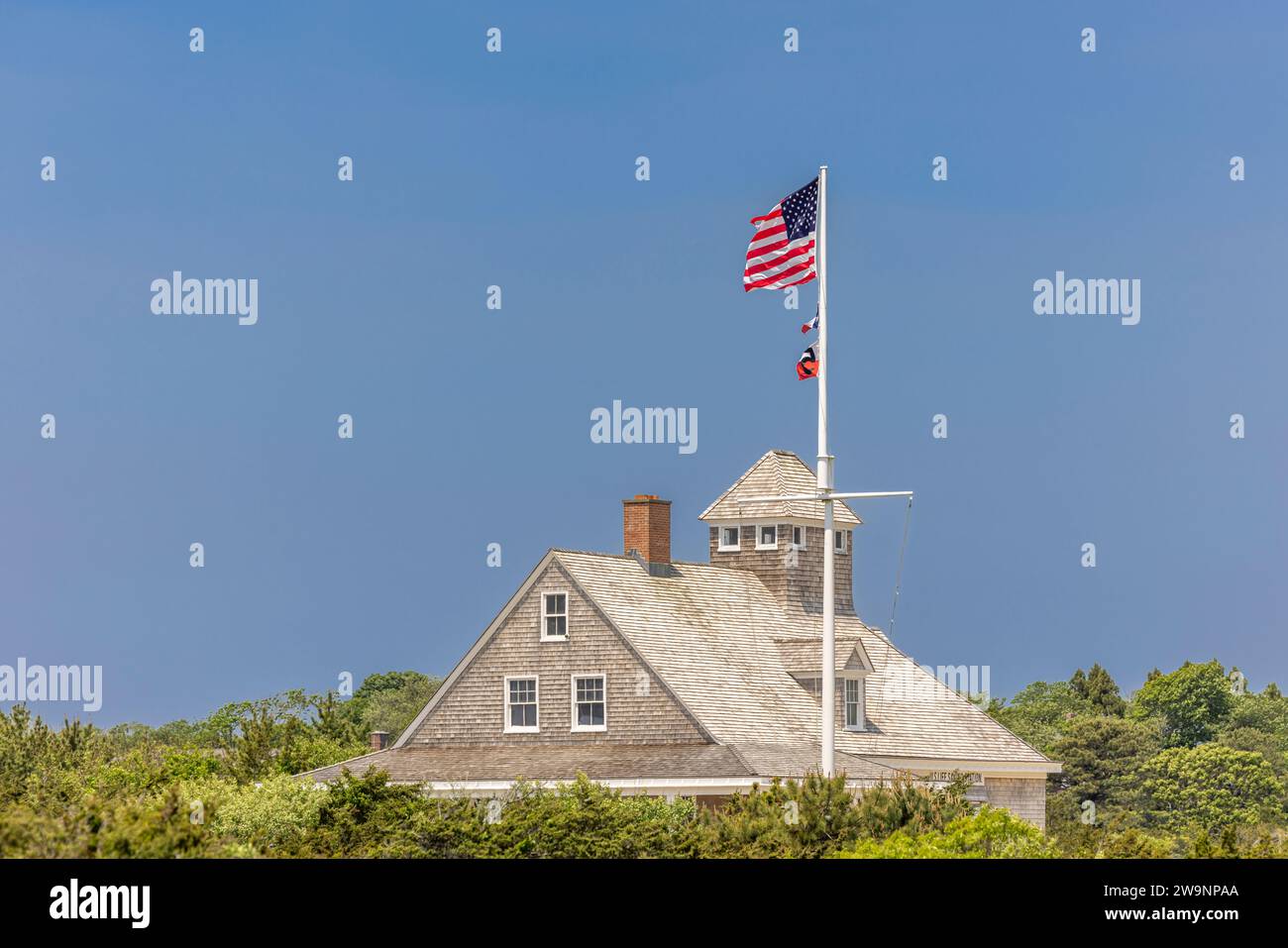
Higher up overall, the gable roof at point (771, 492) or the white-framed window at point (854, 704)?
the gable roof at point (771, 492)

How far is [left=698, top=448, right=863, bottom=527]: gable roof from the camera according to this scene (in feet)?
202

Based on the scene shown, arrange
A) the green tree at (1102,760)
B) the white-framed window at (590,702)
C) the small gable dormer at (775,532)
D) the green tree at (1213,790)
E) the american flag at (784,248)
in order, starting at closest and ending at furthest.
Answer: the american flag at (784,248) < the white-framed window at (590,702) < the small gable dormer at (775,532) < the green tree at (1213,790) < the green tree at (1102,760)


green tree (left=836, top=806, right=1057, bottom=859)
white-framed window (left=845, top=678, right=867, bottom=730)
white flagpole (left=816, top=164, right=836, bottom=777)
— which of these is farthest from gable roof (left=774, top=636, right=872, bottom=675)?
green tree (left=836, top=806, right=1057, bottom=859)

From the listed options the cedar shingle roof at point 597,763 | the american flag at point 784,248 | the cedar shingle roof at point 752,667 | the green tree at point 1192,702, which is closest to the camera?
the american flag at point 784,248

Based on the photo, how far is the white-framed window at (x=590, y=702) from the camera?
5175 centimetres

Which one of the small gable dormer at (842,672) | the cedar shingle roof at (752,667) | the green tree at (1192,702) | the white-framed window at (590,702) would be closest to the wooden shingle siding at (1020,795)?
the cedar shingle roof at (752,667)

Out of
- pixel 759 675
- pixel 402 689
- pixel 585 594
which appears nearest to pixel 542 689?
pixel 585 594

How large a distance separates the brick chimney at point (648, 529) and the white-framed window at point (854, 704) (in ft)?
20.6

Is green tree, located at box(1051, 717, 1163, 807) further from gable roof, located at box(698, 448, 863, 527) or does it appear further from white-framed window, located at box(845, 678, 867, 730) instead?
white-framed window, located at box(845, 678, 867, 730)

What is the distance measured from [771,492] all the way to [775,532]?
1220 millimetres

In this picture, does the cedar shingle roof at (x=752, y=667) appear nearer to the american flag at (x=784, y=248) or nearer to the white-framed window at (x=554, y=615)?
the white-framed window at (x=554, y=615)
